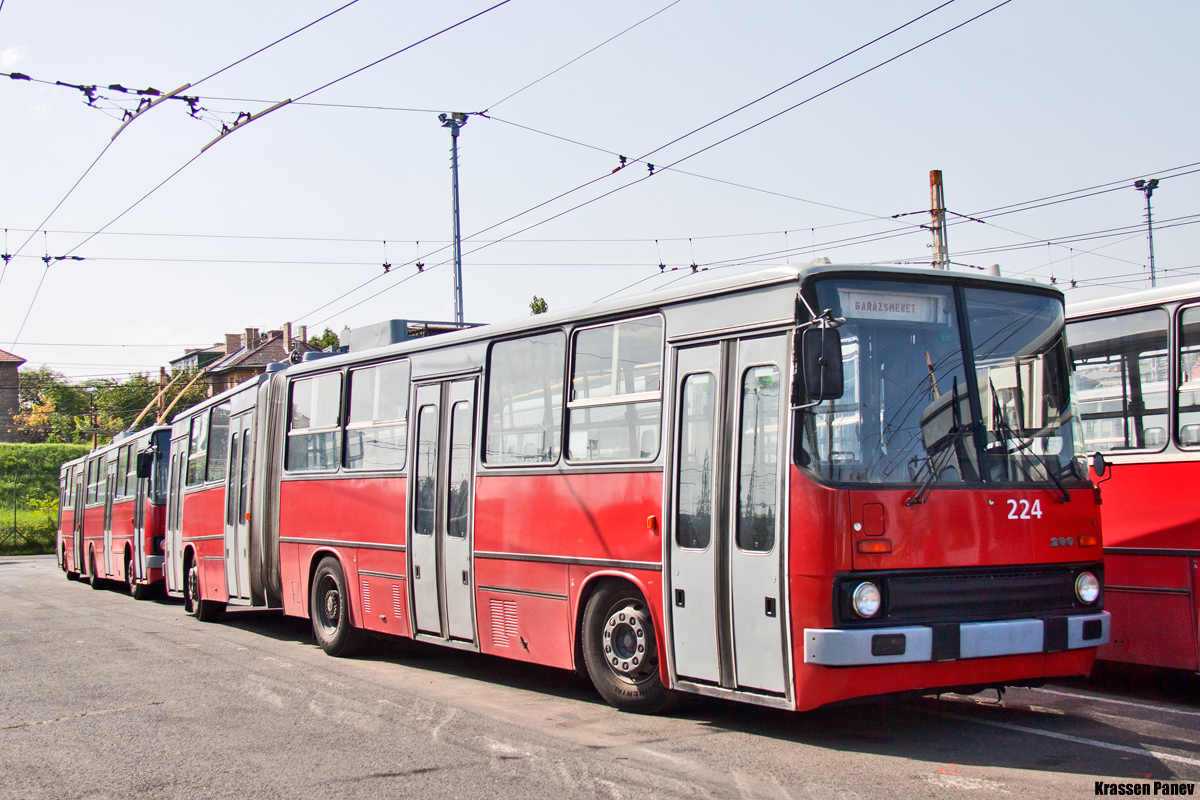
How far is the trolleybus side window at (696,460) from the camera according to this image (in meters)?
7.55

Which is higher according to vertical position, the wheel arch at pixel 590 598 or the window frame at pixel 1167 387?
the window frame at pixel 1167 387

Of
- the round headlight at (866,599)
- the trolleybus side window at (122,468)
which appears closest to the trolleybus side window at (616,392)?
the round headlight at (866,599)

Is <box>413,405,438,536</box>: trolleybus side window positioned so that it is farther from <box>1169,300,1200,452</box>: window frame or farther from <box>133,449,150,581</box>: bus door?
<box>133,449,150,581</box>: bus door

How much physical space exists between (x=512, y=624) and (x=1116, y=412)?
4951 mm

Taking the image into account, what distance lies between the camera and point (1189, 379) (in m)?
8.41

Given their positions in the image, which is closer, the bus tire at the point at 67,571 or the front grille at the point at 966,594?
the front grille at the point at 966,594

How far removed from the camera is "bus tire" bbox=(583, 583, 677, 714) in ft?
26.3

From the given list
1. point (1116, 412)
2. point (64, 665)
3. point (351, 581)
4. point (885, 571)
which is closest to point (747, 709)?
point (885, 571)

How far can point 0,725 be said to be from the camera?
329 inches

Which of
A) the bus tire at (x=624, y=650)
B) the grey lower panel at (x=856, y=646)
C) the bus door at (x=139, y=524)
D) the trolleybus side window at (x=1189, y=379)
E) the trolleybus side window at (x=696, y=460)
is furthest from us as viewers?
the bus door at (x=139, y=524)

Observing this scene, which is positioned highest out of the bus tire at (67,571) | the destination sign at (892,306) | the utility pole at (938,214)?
the utility pole at (938,214)

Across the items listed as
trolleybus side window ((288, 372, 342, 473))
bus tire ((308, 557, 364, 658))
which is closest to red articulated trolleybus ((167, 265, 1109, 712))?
bus tire ((308, 557, 364, 658))

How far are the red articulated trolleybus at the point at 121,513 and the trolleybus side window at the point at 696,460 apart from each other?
15.9 metres

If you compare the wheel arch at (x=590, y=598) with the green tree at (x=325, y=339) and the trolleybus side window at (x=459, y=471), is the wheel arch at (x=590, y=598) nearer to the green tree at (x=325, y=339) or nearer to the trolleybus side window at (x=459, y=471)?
the trolleybus side window at (x=459, y=471)
